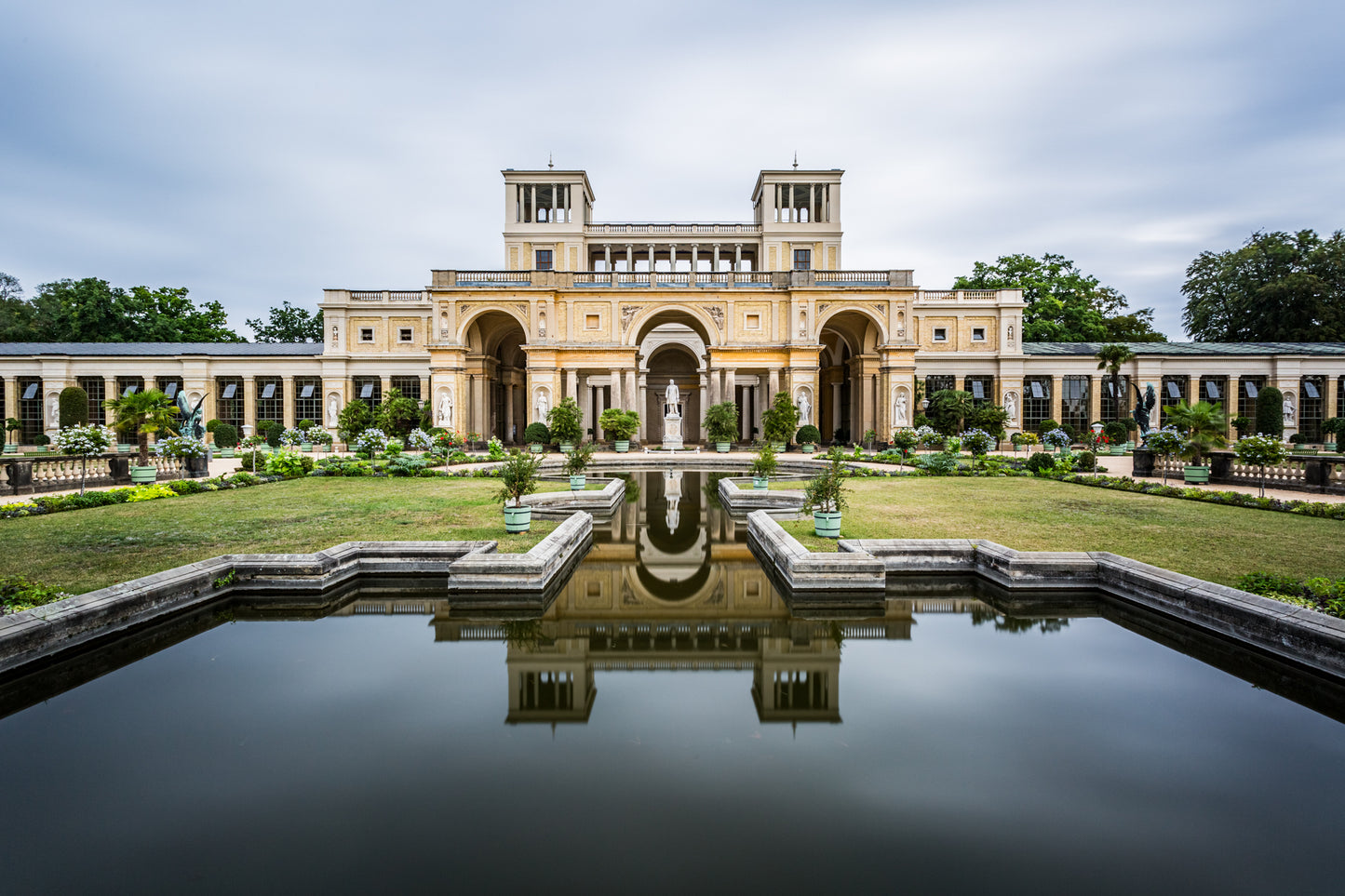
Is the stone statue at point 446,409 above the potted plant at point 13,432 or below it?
above

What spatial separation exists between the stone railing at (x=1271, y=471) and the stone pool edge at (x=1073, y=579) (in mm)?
11009

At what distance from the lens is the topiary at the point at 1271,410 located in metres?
32.3

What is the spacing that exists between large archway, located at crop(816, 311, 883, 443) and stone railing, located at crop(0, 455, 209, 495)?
25.5 meters

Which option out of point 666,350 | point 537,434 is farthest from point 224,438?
point 666,350

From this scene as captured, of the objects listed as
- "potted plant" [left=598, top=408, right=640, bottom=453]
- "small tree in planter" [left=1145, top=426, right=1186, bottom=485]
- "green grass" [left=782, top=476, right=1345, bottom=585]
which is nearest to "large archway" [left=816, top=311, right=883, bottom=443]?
"potted plant" [left=598, top=408, right=640, bottom=453]

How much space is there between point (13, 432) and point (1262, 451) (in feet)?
169

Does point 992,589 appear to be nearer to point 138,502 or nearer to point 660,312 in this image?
point 138,502

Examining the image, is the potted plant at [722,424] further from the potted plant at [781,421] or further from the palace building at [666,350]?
the palace building at [666,350]

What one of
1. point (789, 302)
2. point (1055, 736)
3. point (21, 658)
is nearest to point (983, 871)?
point (1055, 736)

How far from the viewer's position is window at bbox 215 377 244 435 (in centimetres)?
3653

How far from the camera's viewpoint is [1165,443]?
642 inches

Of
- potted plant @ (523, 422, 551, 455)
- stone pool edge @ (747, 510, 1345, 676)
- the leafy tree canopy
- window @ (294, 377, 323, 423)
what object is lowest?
stone pool edge @ (747, 510, 1345, 676)

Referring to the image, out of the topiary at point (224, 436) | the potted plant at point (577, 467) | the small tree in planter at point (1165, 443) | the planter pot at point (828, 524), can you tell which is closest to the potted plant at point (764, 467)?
the potted plant at point (577, 467)

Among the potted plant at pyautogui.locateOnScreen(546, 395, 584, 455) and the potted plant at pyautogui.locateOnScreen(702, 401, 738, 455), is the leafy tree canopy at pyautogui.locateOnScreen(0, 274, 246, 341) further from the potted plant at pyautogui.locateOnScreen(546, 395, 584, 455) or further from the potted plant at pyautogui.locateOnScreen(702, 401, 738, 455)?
the potted plant at pyautogui.locateOnScreen(702, 401, 738, 455)
